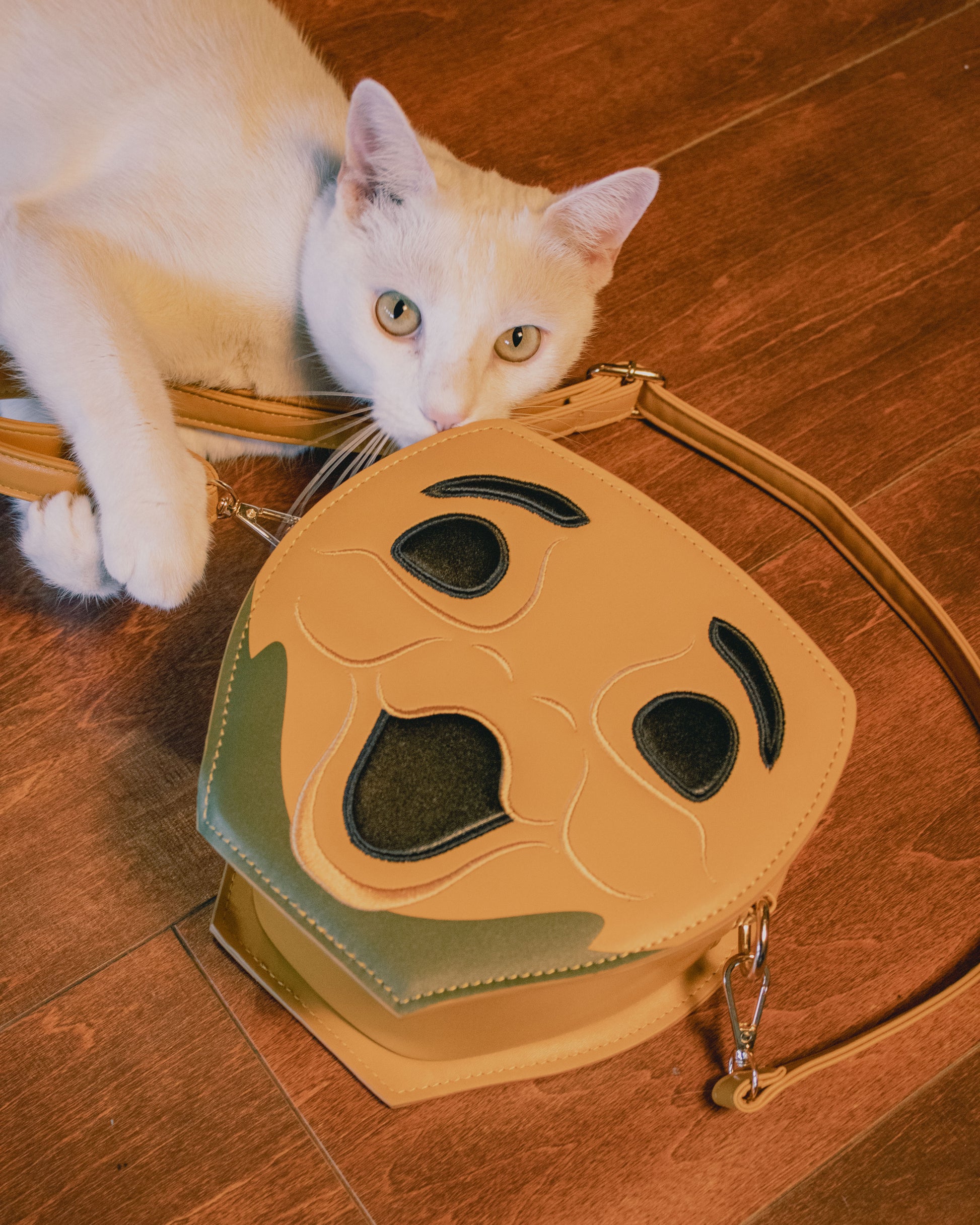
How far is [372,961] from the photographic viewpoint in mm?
536

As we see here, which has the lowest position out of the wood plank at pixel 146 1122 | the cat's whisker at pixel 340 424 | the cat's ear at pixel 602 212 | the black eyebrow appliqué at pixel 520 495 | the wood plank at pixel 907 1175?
the wood plank at pixel 907 1175

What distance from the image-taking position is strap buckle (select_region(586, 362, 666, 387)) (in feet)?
2.86

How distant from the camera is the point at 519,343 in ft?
2.65

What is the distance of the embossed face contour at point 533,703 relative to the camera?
55cm

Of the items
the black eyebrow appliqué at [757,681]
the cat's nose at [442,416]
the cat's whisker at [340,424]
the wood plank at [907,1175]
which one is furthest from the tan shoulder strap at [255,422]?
the wood plank at [907,1175]

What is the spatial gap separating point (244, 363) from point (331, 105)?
274mm

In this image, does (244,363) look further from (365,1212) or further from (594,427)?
(365,1212)

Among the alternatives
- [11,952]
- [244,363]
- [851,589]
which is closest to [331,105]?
[244,363]

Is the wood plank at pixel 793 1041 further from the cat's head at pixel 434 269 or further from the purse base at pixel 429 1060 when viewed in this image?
the cat's head at pixel 434 269

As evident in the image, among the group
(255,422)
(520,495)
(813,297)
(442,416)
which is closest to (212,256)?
(255,422)

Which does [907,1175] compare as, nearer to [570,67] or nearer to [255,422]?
[255,422]

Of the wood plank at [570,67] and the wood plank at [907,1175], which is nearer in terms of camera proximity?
the wood plank at [907,1175]

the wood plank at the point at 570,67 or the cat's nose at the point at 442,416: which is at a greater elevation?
the wood plank at the point at 570,67

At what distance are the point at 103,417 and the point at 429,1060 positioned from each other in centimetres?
58
